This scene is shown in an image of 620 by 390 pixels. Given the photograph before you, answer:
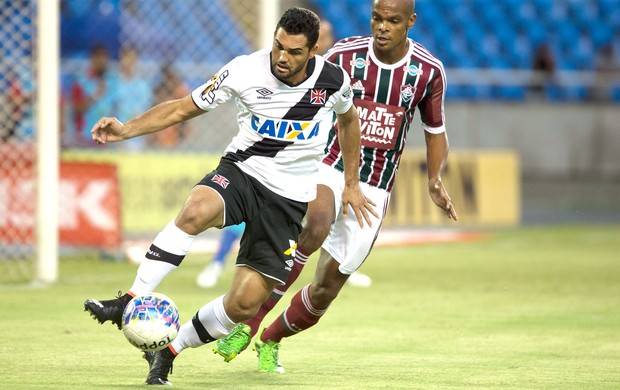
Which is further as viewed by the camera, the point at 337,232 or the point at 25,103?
the point at 25,103

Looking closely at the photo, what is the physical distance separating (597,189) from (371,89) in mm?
17110

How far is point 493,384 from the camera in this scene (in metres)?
6.11

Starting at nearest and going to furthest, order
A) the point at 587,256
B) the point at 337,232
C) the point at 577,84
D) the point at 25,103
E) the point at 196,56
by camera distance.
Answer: the point at 337,232 → the point at 25,103 → the point at 587,256 → the point at 196,56 → the point at 577,84

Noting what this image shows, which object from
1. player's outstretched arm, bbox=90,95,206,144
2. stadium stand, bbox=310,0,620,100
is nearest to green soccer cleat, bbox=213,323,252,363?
player's outstretched arm, bbox=90,95,206,144

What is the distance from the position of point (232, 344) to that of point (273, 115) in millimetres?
1266

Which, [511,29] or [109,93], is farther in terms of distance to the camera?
[511,29]

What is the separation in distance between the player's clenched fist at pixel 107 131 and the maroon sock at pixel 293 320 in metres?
1.61

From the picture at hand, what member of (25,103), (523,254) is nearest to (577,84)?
(523,254)

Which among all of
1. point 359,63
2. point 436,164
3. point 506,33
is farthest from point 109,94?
point 506,33

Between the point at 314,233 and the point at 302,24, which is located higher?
the point at 302,24

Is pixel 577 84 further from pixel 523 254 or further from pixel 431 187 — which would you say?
pixel 431 187

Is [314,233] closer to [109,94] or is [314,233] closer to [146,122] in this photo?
[146,122]

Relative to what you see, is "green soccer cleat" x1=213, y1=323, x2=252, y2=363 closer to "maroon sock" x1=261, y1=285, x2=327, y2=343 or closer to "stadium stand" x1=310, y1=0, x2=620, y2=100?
"maroon sock" x1=261, y1=285, x2=327, y2=343

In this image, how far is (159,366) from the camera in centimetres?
590
